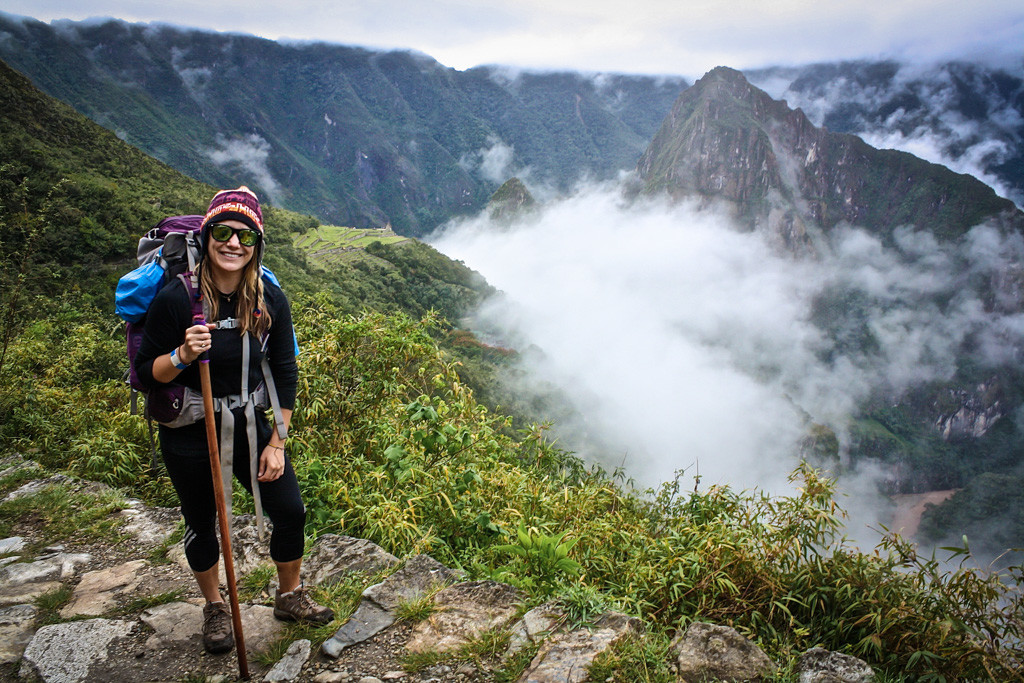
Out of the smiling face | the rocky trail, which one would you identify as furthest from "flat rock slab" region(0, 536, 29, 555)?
the smiling face

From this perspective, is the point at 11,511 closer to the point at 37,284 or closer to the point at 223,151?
the point at 37,284

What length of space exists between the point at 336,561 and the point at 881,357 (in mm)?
184491

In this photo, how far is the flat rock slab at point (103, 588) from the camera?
2.61 m

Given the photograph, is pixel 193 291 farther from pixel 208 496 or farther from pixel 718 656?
pixel 718 656

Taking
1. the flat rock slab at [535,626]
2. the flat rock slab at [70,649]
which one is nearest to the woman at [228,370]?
the flat rock slab at [70,649]

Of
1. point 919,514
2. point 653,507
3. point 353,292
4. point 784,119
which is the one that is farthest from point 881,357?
point 653,507

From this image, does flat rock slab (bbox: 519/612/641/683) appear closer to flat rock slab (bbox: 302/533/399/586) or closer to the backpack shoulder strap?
flat rock slab (bbox: 302/533/399/586)

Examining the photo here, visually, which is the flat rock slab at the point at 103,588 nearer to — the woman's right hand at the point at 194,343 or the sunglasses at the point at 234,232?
the woman's right hand at the point at 194,343

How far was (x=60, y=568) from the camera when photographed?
2990mm

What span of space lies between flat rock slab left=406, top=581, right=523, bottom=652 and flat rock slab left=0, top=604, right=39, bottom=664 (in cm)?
177

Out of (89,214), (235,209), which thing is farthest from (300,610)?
(89,214)

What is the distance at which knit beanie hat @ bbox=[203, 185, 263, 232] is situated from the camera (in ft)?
6.79

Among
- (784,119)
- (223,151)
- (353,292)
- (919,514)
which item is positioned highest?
(784,119)

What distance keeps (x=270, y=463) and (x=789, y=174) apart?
737 ft
